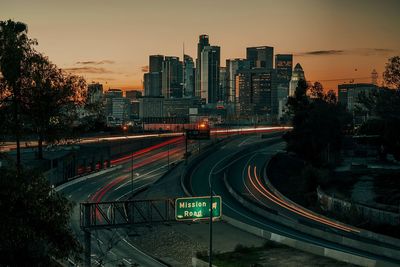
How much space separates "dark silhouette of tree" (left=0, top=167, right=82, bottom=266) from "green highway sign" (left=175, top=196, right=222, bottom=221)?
27.5 metres

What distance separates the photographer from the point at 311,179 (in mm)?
96125

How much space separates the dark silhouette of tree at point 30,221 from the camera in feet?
54.4

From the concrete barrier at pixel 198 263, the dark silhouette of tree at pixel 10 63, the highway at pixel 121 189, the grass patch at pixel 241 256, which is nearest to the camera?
the dark silhouette of tree at pixel 10 63

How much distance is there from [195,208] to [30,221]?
97.1 feet

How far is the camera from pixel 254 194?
9362 cm

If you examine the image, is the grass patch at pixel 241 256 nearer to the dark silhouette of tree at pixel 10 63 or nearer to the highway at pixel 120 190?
the highway at pixel 120 190

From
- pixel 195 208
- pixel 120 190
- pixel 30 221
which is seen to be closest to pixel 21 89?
pixel 30 221

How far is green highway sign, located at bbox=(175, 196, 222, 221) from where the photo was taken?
1807 inches

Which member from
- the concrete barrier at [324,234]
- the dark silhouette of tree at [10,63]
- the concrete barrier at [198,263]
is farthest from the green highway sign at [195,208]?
the dark silhouette of tree at [10,63]

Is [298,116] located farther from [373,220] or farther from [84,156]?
[373,220]

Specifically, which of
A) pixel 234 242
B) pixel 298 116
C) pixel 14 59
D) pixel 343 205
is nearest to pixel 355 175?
pixel 298 116

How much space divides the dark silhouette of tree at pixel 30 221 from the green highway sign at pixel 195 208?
90.1 ft

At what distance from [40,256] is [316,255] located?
3837 cm

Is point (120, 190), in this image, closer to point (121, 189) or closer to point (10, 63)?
point (121, 189)
